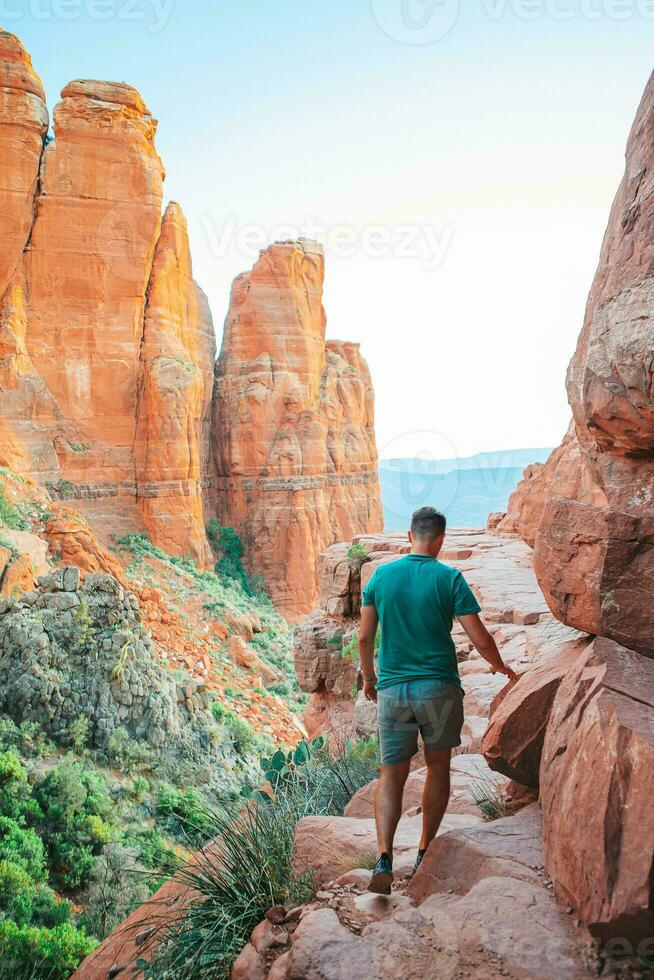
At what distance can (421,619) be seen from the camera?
3.36 m

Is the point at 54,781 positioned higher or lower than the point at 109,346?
lower

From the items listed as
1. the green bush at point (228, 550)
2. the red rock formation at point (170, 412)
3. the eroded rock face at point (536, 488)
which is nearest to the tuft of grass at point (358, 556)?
the eroded rock face at point (536, 488)

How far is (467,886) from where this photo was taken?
2.94m

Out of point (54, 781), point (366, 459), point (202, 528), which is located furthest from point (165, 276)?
point (54, 781)

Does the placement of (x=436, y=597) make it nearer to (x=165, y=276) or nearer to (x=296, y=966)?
(x=296, y=966)

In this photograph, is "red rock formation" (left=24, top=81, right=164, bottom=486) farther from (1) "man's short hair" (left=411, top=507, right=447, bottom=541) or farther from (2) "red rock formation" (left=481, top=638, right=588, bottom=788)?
(2) "red rock formation" (left=481, top=638, right=588, bottom=788)

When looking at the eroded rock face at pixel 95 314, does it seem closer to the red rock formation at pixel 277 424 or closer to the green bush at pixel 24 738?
the red rock formation at pixel 277 424

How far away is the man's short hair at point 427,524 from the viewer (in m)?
3.55

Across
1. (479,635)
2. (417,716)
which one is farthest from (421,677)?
(479,635)

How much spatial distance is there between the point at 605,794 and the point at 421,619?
112 cm

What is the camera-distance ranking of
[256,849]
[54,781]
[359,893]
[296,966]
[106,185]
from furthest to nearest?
[106,185] → [54,781] → [256,849] → [359,893] → [296,966]

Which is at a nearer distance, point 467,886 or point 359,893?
point 467,886

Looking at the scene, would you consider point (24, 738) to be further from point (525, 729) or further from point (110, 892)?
point (525, 729)

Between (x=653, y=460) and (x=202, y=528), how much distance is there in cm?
2390
